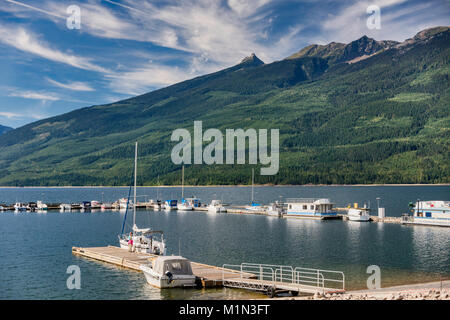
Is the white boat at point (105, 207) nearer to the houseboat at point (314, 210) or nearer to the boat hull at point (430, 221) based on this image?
the houseboat at point (314, 210)

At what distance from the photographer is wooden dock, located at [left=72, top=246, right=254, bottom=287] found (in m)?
42.2

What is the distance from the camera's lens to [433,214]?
95688 millimetres

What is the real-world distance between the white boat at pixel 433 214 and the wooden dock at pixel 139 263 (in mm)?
64296

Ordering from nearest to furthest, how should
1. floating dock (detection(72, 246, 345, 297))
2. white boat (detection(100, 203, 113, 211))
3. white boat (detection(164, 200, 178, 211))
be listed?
floating dock (detection(72, 246, 345, 297)) < white boat (detection(100, 203, 113, 211)) < white boat (detection(164, 200, 178, 211))

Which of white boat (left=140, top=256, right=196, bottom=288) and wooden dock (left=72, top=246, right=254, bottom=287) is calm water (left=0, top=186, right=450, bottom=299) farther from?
wooden dock (left=72, top=246, right=254, bottom=287)

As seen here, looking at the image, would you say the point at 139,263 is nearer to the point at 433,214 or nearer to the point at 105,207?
the point at 433,214

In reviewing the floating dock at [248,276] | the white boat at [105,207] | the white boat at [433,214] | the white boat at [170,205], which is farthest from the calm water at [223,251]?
the white boat at [170,205]

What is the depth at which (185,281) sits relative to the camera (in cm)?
4144

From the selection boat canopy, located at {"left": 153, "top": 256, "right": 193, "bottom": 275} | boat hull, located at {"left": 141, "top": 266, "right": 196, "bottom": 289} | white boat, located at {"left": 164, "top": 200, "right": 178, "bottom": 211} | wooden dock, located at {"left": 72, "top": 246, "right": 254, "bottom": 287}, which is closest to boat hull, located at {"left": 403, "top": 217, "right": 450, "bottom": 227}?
wooden dock, located at {"left": 72, "top": 246, "right": 254, "bottom": 287}

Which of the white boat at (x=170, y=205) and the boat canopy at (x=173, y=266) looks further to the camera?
the white boat at (x=170, y=205)

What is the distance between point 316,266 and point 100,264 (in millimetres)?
25595

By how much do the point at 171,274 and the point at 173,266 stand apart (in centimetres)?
127

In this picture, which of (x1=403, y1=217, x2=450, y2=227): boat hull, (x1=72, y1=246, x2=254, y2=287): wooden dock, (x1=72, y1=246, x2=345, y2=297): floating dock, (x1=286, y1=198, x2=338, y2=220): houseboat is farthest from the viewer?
(x1=286, y1=198, x2=338, y2=220): houseboat

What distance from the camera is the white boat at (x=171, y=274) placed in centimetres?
4144
